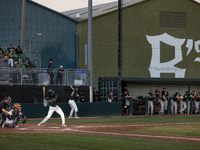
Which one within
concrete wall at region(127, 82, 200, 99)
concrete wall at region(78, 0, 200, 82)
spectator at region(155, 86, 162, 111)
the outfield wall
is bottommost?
the outfield wall

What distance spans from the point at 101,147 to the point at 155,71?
30.5 m

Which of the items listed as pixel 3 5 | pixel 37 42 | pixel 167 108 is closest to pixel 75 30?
pixel 37 42

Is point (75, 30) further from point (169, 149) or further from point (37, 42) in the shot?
point (169, 149)

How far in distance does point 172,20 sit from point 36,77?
65.6ft

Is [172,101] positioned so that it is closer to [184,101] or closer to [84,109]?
[184,101]

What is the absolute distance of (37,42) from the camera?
3666 cm

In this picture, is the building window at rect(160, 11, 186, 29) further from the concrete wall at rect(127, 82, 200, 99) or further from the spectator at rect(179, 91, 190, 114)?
the spectator at rect(179, 91, 190, 114)

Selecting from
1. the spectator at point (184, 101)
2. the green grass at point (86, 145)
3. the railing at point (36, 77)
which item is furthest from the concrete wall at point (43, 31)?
the green grass at point (86, 145)

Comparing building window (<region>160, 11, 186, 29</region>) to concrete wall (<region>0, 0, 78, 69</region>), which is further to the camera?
building window (<region>160, 11, 186, 29</region>)

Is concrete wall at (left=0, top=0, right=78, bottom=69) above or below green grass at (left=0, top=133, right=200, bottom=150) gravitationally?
above

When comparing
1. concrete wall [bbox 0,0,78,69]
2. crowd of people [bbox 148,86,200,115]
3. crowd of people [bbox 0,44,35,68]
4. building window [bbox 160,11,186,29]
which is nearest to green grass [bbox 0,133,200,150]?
crowd of people [bbox 0,44,35,68]

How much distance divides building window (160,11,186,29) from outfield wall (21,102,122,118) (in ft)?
52.2

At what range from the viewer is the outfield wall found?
2478 cm

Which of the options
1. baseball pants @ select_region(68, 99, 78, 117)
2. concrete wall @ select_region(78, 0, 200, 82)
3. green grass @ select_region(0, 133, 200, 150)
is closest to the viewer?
green grass @ select_region(0, 133, 200, 150)
